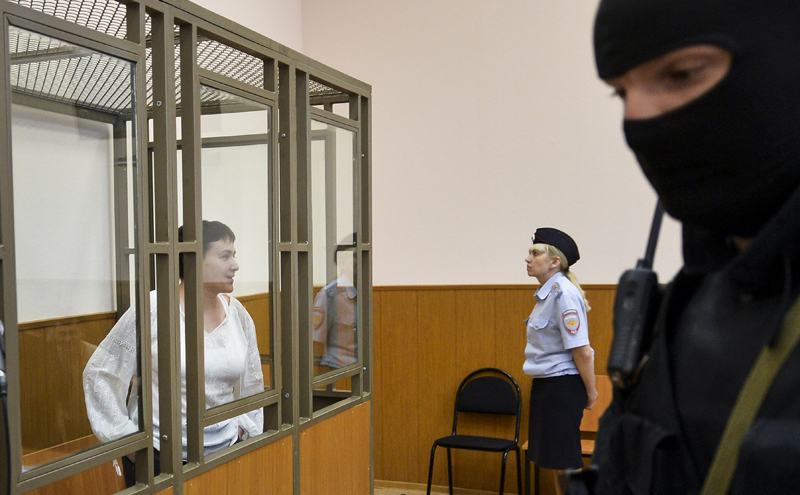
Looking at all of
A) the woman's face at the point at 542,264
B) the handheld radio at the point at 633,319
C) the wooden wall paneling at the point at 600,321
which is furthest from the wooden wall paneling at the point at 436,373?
the handheld radio at the point at 633,319

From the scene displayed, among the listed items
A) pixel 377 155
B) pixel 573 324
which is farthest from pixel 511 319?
pixel 377 155

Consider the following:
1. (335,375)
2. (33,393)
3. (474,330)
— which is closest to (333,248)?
(335,375)

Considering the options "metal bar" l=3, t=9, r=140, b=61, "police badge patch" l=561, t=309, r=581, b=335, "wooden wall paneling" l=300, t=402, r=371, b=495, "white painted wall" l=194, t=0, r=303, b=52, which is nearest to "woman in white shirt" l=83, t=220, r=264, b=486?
"wooden wall paneling" l=300, t=402, r=371, b=495

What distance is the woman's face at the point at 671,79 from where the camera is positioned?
2.12ft

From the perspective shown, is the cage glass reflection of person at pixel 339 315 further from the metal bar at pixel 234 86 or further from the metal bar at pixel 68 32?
the metal bar at pixel 68 32

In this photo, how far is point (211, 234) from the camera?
256cm

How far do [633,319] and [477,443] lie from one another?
3.77 metres

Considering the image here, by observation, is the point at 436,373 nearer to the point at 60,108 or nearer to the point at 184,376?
the point at 184,376

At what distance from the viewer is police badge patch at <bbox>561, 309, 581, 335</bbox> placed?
12.3ft

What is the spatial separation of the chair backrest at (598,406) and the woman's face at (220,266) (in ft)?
7.11

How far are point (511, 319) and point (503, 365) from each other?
324mm

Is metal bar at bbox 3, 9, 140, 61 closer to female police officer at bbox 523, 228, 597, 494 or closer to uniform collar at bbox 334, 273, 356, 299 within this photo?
uniform collar at bbox 334, 273, 356, 299

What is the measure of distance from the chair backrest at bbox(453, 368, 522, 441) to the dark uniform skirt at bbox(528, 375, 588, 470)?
2.78 ft

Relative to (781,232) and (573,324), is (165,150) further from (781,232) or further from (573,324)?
(573,324)
